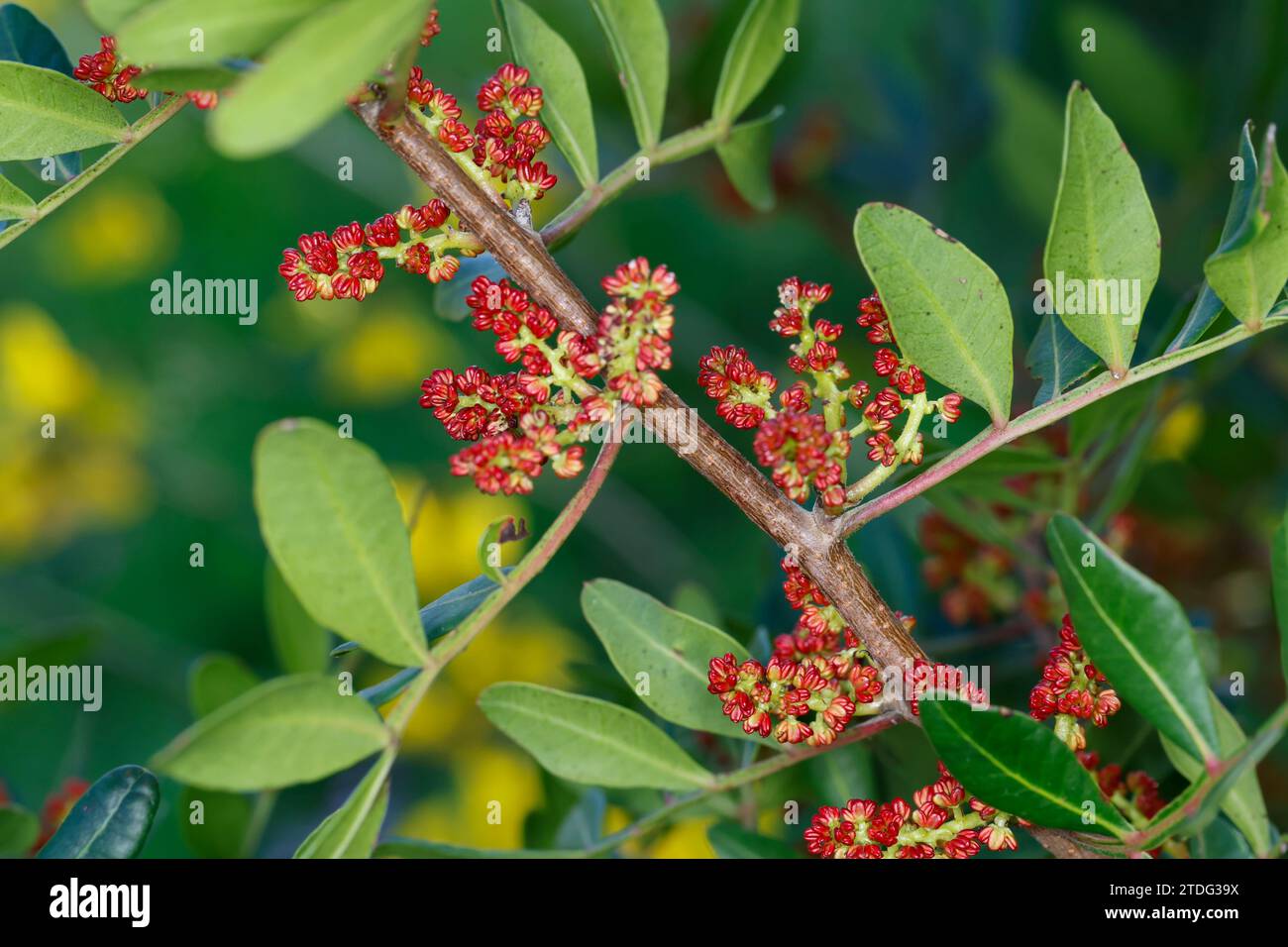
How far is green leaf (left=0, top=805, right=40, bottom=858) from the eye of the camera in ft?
3.10

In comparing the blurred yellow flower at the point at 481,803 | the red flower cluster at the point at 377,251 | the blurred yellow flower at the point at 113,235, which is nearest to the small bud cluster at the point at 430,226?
the red flower cluster at the point at 377,251

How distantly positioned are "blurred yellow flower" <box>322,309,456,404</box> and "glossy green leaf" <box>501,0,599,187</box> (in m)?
1.63

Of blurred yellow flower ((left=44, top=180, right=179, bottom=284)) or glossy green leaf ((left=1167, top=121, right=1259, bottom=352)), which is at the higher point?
blurred yellow flower ((left=44, top=180, right=179, bottom=284))


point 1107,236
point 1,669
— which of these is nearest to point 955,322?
point 1107,236

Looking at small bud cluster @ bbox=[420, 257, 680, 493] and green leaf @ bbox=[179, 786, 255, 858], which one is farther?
green leaf @ bbox=[179, 786, 255, 858]

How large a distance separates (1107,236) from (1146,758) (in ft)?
1.81

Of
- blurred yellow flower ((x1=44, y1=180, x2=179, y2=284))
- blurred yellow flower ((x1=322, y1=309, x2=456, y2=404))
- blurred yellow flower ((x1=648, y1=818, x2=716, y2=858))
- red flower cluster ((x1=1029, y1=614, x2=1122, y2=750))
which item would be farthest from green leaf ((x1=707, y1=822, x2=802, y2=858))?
blurred yellow flower ((x1=44, y1=180, x2=179, y2=284))

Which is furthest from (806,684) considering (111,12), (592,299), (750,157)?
(592,299)

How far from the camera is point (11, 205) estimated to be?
847 millimetres

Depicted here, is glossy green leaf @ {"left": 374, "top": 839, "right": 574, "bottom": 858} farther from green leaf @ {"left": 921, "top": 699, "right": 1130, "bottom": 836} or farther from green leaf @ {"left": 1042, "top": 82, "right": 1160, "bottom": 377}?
green leaf @ {"left": 1042, "top": 82, "right": 1160, "bottom": 377}

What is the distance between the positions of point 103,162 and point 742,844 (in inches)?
27.6

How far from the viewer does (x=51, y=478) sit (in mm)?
2520

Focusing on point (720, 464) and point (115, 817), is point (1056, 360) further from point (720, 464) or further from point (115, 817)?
point (115, 817)

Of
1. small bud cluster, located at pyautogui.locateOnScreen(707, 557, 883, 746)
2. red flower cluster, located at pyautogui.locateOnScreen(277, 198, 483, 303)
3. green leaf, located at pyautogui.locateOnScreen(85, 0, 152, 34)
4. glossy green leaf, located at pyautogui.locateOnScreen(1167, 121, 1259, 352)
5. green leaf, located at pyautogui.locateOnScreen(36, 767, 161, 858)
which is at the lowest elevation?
green leaf, located at pyautogui.locateOnScreen(36, 767, 161, 858)
